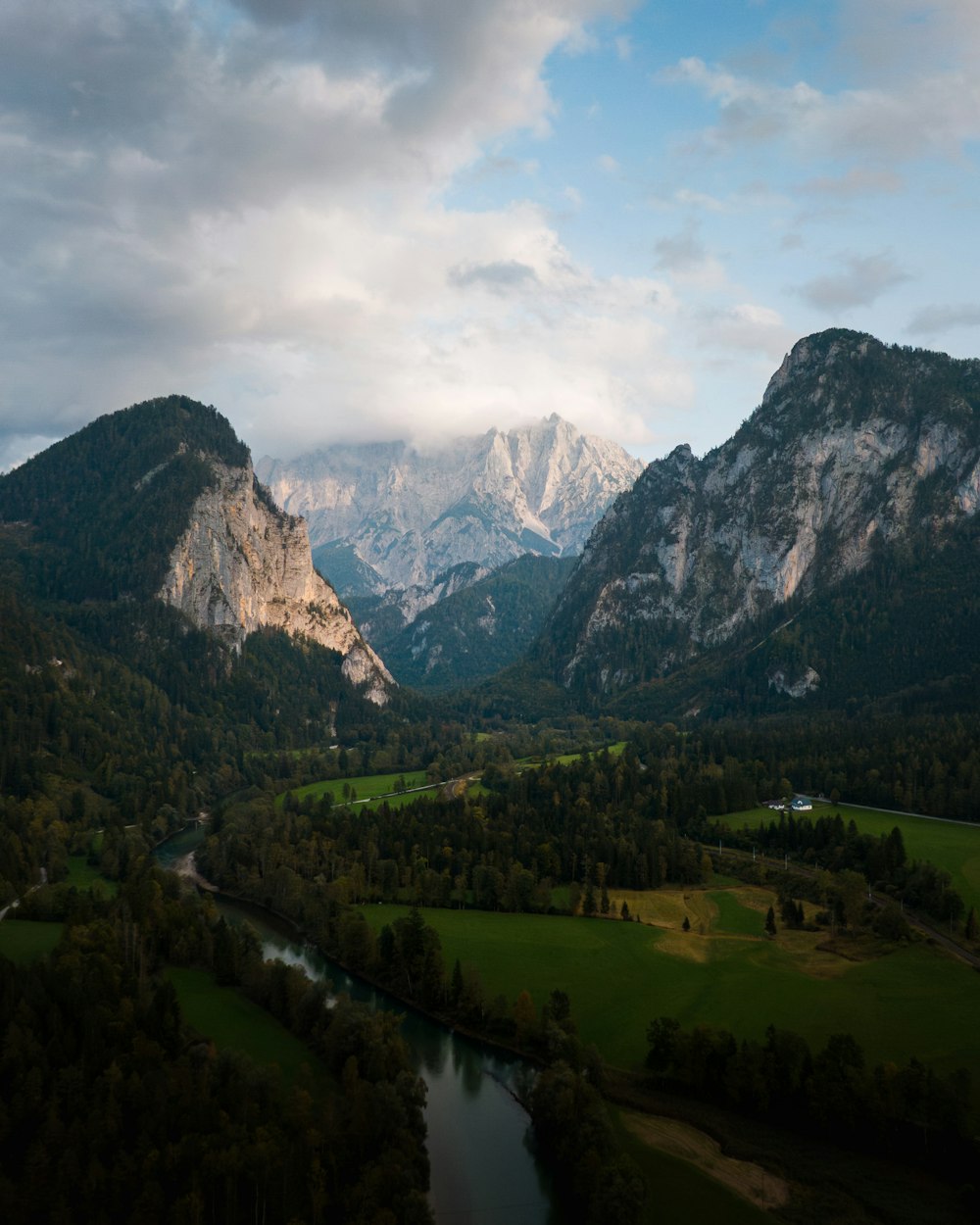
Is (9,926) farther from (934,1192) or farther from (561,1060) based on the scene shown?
(934,1192)

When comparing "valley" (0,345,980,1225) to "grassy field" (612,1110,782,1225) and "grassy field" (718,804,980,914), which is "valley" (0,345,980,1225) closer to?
"grassy field" (612,1110,782,1225)

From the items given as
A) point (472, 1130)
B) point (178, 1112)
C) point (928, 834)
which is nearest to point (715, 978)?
point (472, 1130)

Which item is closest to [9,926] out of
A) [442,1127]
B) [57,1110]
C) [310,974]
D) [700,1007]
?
[310,974]

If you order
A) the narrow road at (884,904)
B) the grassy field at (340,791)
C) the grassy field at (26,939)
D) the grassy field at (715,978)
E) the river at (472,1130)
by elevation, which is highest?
the grassy field at (340,791)

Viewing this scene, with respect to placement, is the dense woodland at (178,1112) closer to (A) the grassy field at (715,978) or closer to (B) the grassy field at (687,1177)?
(B) the grassy field at (687,1177)

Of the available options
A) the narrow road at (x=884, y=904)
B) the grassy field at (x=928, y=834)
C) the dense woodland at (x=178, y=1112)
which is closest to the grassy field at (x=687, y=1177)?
the dense woodland at (x=178, y=1112)

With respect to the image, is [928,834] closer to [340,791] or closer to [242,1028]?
[242,1028]
